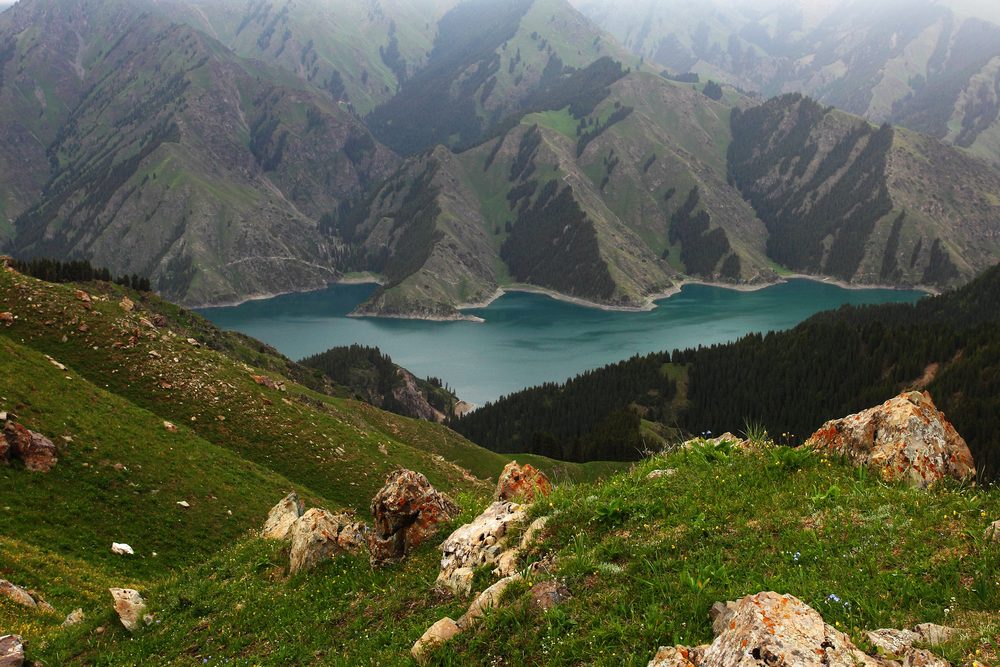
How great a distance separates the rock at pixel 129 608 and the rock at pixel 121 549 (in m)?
8.53

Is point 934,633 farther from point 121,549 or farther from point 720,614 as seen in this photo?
point 121,549

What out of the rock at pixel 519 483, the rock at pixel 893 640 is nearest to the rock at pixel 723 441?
the rock at pixel 519 483

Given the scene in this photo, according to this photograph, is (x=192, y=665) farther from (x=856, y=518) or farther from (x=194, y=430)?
(x=194, y=430)

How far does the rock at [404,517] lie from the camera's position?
52.5 feet

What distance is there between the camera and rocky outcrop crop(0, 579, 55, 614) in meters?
18.4

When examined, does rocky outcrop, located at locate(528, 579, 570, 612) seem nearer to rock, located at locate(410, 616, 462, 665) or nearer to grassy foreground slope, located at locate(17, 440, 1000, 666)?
grassy foreground slope, located at locate(17, 440, 1000, 666)

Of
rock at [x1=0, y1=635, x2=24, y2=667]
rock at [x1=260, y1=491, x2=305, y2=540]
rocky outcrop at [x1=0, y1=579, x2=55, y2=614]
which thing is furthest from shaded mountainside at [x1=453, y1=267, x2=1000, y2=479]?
rock at [x1=0, y1=635, x2=24, y2=667]

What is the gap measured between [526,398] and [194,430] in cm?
14835

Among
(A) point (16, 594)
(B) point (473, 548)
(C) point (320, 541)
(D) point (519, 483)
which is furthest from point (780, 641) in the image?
(A) point (16, 594)

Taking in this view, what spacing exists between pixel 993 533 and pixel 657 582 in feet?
17.3

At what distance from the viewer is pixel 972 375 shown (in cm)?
13225

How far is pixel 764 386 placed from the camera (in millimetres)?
176625

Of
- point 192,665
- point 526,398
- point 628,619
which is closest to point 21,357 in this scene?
point 192,665

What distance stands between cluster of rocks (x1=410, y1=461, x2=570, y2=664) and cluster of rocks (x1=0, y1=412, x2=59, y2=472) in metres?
23.0
